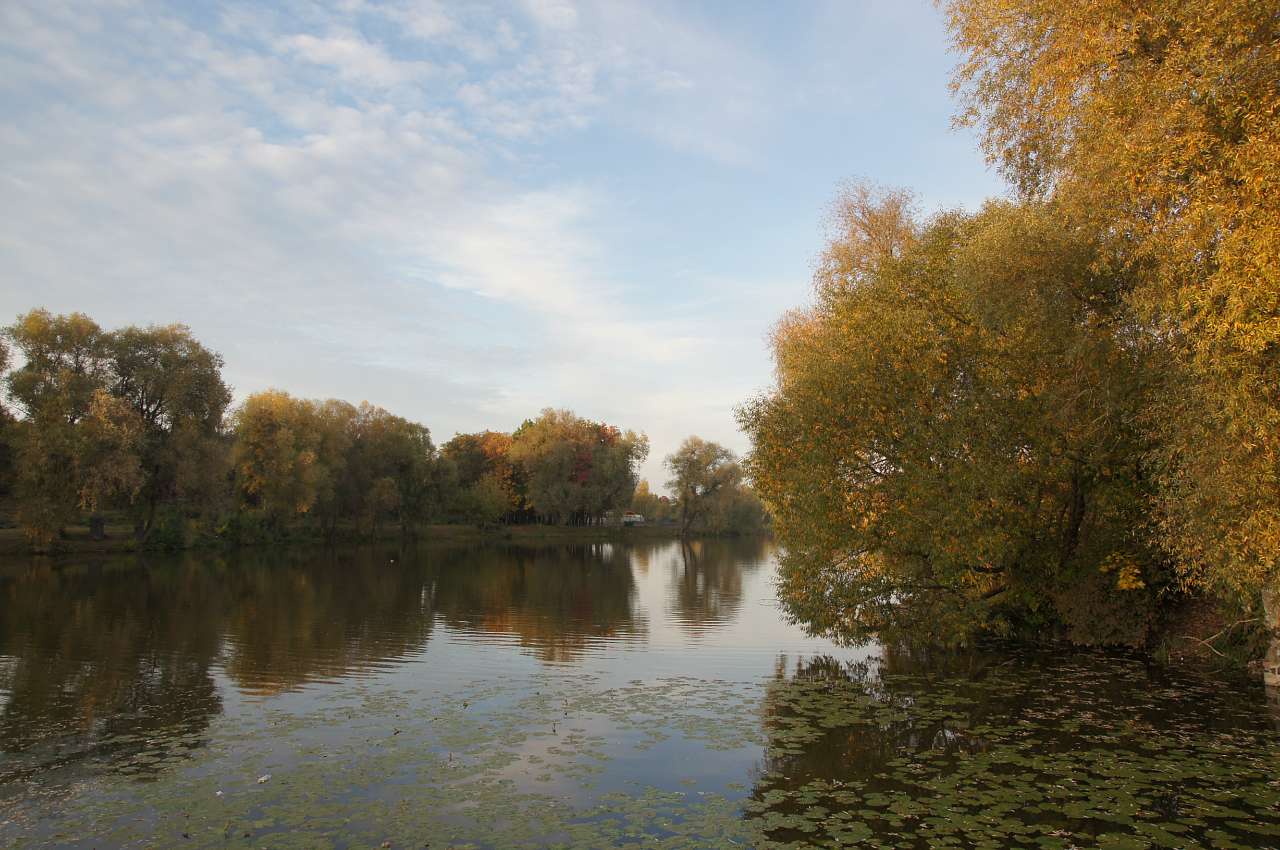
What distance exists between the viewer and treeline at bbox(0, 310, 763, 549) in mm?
52500

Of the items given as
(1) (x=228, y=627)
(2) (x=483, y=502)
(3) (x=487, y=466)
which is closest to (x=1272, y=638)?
(1) (x=228, y=627)

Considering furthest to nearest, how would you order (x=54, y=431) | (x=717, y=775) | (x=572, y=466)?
1. (x=572, y=466)
2. (x=54, y=431)
3. (x=717, y=775)

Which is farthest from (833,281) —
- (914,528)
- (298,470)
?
(298,470)

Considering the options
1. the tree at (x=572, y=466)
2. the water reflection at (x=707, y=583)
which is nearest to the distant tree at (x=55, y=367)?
the water reflection at (x=707, y=583)

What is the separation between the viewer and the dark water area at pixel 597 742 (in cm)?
1011

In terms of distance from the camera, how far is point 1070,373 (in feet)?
66.1

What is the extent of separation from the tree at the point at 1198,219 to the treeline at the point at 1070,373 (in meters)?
0.05

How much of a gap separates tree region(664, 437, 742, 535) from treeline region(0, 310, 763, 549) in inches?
486

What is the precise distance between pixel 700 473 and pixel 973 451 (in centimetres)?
9114

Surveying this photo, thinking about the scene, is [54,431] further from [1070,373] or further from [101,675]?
[1070,373]

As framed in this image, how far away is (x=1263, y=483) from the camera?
572 inches

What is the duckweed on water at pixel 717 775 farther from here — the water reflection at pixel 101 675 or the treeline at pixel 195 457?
the treeline at pixel 195 457

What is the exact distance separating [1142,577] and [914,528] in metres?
6.66

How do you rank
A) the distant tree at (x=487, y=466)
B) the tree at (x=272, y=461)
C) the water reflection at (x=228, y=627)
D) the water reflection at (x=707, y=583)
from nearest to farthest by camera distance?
the water reflection at (x=228, y=627)
the water reflection at (x=707, y=583)
the tree at (x=272, y=461)
the distant tree at (x=487, y=466)
